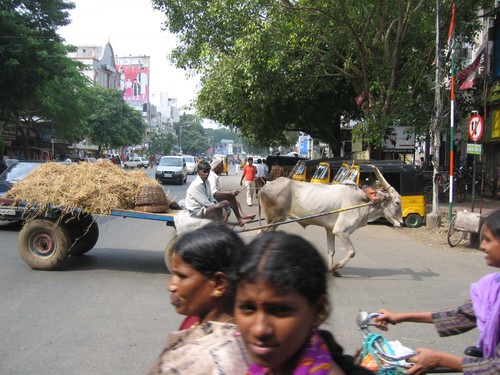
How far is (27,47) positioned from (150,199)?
17.9m

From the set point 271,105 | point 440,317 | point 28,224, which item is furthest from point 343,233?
point 271,105

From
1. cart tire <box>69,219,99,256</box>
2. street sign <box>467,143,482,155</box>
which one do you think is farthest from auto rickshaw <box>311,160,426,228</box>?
cart tire <box>69,219,99,256</box>

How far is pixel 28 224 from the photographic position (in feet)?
25.5

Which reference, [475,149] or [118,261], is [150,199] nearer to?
[118,261]

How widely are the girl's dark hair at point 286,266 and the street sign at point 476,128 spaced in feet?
39.0

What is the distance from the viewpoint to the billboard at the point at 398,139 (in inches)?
714

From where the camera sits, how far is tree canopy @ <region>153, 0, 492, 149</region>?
16.6 metres

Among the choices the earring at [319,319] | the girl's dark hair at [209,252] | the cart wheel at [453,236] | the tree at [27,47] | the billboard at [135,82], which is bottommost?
the cart wheel at [453,236]

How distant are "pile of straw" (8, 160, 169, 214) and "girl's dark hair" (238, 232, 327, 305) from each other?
6.15 m

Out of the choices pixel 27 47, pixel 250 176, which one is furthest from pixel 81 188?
pixel 27 47

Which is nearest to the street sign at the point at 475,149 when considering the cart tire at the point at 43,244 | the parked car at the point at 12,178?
the cart tire at the point at 43,244

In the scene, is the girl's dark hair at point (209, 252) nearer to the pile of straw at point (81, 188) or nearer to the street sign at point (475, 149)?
the pile of straw at point (81, 188)

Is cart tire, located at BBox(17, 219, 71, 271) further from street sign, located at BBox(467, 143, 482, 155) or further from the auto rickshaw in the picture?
street sign, located at BBox(467, 143, 482, 155)

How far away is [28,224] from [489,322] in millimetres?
7261
